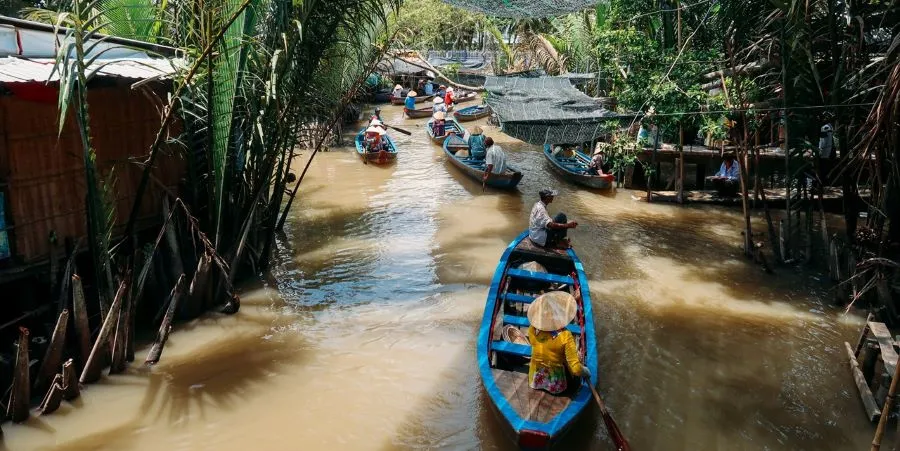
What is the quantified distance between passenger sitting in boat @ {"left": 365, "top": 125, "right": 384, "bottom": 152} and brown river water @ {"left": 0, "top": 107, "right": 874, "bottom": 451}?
219 inches

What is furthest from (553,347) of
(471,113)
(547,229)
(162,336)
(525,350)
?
(471,113)

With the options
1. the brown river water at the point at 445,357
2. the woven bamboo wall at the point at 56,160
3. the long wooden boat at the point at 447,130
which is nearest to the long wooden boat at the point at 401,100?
the long wooden boat at the point at 447,130

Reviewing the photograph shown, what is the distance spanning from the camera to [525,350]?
562 cm

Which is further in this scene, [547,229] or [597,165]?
[597,165]

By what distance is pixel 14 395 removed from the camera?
5.12m

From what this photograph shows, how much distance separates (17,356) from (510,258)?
17.9ft

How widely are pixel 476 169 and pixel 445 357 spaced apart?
325 inches

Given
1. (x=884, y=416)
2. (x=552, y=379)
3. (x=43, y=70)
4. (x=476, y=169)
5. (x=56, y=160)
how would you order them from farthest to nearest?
(x=476, y=169) < (x=56, y=160) < (x=43, y=70) < (x=552, y=379) < (x=884, y=416)

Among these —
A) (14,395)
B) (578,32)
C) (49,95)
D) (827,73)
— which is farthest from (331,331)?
(578,32)

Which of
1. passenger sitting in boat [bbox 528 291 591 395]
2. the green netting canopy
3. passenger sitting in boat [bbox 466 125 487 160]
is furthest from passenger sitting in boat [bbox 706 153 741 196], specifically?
passenger sitting in boat [bbox 528 291 591 395]

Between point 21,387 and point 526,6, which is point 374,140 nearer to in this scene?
point 526,6

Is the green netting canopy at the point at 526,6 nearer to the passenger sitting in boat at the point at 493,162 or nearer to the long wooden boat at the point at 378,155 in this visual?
the passenger sitting in boat at the point at 493,162

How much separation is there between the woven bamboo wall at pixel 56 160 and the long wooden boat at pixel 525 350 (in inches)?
150

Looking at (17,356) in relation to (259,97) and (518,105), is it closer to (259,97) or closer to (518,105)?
(259,97)
